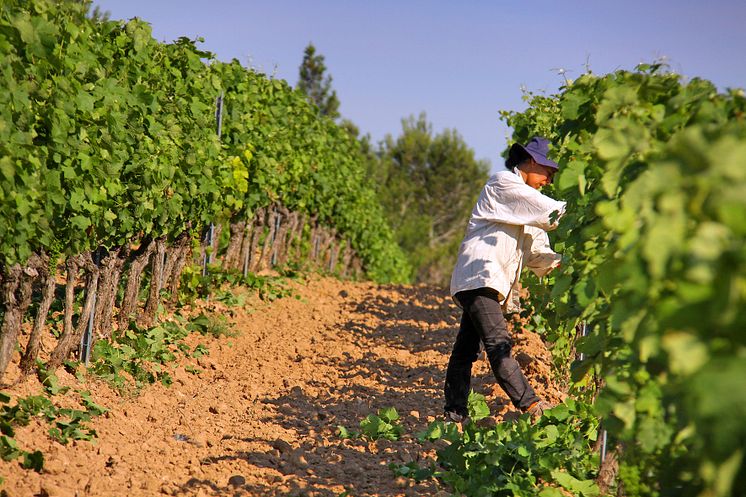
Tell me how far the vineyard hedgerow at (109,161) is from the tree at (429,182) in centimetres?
3072

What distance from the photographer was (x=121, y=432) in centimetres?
515

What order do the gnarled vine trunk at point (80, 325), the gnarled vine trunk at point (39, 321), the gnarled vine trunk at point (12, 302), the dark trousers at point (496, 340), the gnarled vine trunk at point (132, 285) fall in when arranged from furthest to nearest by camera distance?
the gnarled vine trunk at point (132, 285), the gnarled vine trunk at point (80, 325), the gnarled vine trunk at point (39, 321), the dark trousers at point (496, 340), the gnarled vine trunk at point (12, 302)

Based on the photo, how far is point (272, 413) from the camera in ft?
19.9

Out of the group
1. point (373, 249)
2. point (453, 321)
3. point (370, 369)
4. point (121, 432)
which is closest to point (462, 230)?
point (373, 249)

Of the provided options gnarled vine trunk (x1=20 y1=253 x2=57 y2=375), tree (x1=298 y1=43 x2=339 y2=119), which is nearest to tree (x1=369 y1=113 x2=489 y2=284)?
tree (x1=298 y1=43 x2=339 y2=119)

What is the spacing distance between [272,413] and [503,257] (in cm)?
202

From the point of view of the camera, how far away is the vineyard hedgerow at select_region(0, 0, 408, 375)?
178 inches

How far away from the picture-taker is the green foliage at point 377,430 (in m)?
5.45

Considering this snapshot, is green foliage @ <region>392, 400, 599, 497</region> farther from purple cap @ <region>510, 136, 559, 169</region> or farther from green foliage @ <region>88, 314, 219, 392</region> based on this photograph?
green foliage @ <region>88, 314, 219, 392</region>

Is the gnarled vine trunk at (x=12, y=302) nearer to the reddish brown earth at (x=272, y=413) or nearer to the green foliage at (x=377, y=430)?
the reddish brown earth at (x=272, y=413)

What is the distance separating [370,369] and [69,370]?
2.88 meters

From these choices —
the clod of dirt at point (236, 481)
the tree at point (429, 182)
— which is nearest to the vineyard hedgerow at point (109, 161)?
the clod of dirt at point (236, 481)

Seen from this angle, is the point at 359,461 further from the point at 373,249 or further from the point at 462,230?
the point at 462,230

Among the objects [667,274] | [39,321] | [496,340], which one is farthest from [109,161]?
[667,274]
